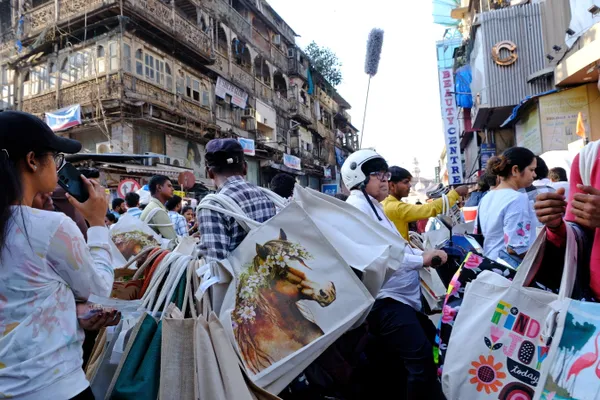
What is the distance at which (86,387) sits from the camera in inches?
56.0

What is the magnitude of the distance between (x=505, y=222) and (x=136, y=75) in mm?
15785

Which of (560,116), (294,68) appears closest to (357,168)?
(560,116)

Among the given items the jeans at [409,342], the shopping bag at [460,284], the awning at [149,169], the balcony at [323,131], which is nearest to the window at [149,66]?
the awning at [149,169]

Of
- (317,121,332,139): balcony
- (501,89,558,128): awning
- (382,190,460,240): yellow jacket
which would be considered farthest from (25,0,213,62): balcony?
(317,121,332,139): balcony

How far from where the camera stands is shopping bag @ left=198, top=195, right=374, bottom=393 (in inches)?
71.2

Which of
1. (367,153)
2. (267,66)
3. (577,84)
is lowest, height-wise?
(367,153)

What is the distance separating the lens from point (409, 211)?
313 cm

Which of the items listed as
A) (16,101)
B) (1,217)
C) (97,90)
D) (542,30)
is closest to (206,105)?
(97,90)

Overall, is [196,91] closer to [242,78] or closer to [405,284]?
[242,78]

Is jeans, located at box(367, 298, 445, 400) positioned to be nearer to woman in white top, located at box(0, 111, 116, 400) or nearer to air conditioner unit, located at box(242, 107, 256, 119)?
woman in white top, located at box(0, 111, 116, 400)

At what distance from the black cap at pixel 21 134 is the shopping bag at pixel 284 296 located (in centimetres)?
89

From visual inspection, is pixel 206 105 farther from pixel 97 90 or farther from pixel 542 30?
pixel 542 30

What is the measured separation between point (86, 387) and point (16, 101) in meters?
20.2

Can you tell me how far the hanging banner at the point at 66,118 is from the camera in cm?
1386
